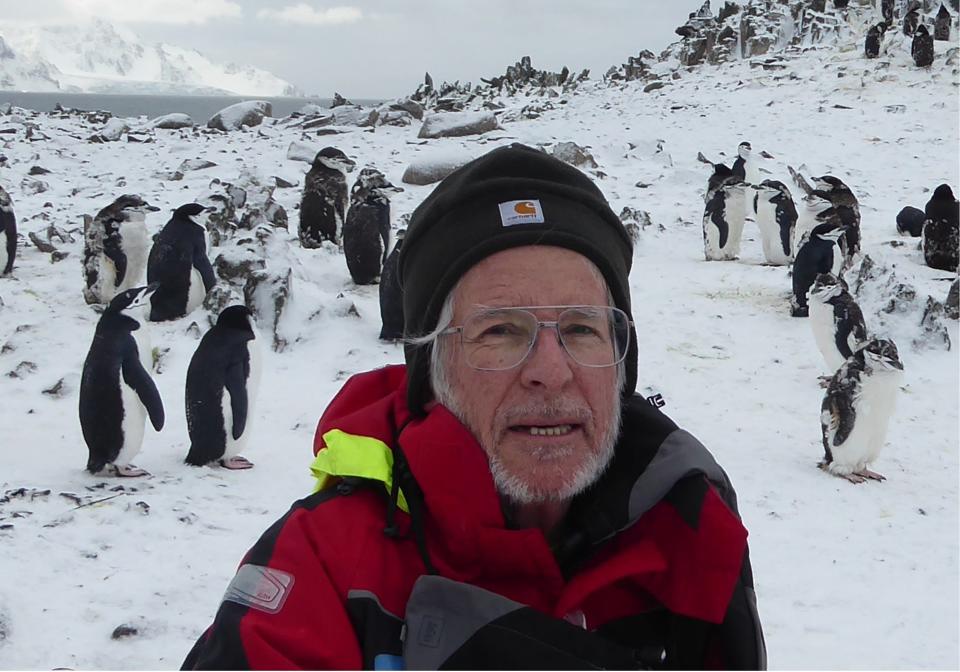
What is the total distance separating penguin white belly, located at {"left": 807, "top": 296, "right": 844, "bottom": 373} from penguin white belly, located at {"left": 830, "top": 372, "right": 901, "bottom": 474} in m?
1.15

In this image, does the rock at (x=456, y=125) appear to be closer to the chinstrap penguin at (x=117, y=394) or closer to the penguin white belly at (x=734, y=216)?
the penguin white belly at (x=734, y=216)

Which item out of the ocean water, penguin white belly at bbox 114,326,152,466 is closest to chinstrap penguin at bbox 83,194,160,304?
penguin white belly at bbox 114,326,152,466

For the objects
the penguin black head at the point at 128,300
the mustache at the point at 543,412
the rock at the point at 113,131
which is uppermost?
the rock at the point at 113,131

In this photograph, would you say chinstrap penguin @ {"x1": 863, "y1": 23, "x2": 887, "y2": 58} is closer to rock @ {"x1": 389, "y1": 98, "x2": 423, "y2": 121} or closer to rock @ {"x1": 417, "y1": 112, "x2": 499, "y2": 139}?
rock @ {"x1": 417, "y1": 112, "x2": 499, "y2": 139}

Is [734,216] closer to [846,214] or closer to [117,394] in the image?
[846,214]

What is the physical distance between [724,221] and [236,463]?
19.9ft

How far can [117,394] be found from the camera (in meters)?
4.04

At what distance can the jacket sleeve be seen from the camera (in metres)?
1.09

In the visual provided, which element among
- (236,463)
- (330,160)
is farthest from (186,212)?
(236,463)

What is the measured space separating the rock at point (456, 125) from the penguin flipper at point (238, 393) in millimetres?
11360

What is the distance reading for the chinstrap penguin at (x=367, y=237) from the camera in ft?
24.4

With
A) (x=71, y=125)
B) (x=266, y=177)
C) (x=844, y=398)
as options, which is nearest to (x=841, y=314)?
(x=844, y=398)

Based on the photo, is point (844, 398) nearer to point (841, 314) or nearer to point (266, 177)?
point (841, 314)

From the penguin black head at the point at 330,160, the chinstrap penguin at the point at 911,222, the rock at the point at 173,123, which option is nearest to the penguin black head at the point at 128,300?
the penguin black head at the point at 330,160
